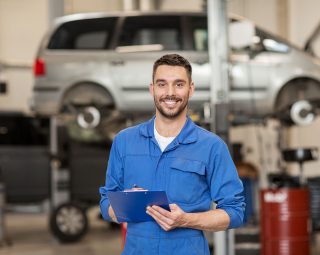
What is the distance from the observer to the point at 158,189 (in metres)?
2.13

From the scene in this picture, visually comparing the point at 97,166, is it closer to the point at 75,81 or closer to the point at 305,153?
the point at 75,81

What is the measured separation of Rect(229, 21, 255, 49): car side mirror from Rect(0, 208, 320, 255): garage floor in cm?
252

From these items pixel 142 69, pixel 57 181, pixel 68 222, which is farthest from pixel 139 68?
pixel 68 222

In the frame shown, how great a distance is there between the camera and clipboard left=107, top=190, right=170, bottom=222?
6.57 ft

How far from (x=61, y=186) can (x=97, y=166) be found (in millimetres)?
563

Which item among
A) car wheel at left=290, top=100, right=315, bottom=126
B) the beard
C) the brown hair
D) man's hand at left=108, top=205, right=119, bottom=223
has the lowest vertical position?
car wheel at left=290, top=100, right=315, bottom=126

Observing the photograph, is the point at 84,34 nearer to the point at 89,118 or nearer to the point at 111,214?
the point at 89,118

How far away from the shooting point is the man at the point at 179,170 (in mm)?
2115

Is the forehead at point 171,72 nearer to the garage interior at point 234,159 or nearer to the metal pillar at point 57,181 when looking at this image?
the garage interior at point 234,159

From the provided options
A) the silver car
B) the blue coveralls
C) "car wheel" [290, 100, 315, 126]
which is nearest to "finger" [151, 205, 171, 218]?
the blue coveralls

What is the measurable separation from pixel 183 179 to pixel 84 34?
5.68 m

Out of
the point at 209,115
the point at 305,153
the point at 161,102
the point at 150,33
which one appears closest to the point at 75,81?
the point at 150,33

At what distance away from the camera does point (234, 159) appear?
8586 millimetres

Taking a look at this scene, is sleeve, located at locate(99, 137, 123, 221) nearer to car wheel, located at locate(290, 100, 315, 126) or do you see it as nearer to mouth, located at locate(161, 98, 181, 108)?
mouth, located at locate(161, 98, 181, 108)
